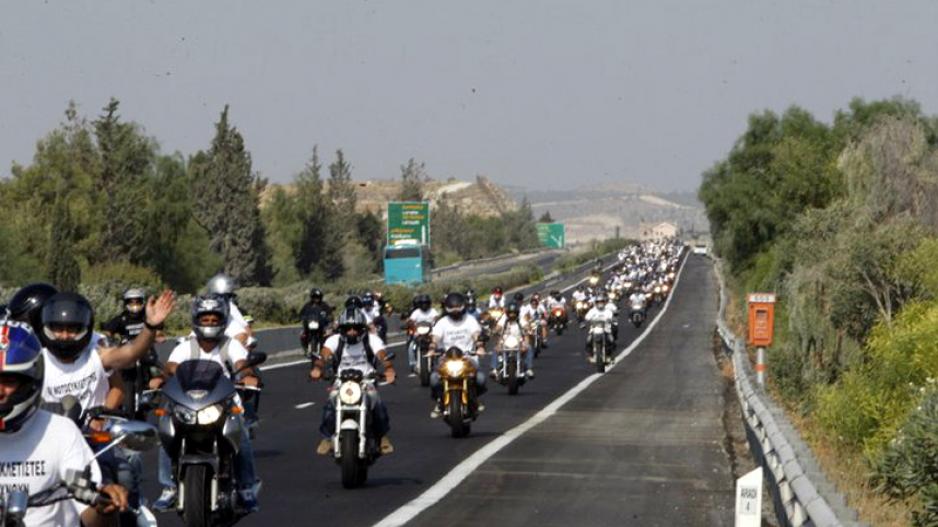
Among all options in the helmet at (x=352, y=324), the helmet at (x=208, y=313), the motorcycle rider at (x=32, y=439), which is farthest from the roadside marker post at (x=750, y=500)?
the helmet at (x=352, y=324)

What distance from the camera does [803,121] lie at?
8219cm

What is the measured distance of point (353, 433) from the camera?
1620 cm

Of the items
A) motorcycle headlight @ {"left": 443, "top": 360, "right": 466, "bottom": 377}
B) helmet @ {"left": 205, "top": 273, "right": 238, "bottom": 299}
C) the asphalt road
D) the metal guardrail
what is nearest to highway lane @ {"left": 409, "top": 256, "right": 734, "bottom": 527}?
the asphalt road

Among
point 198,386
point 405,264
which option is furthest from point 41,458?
point 405,264

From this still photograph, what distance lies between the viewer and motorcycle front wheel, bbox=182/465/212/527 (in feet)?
39.4

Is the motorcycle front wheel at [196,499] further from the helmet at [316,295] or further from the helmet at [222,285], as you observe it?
the helmet at [316,295]

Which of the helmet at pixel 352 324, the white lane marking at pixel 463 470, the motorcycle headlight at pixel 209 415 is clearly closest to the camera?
the motorcycle headlight at pixel 209 415

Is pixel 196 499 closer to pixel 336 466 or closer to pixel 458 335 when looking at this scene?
pixel 336 466

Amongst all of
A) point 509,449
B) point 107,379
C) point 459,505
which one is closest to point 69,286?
point 509,449

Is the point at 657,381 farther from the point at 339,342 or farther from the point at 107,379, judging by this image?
the point at 107,379

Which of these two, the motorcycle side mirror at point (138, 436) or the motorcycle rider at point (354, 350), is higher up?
the motorcycle rider at point (354, 350)

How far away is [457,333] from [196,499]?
36.0 ft

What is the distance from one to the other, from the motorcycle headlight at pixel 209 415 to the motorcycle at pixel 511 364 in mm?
21312

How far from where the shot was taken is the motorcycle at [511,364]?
3350 centimetres
